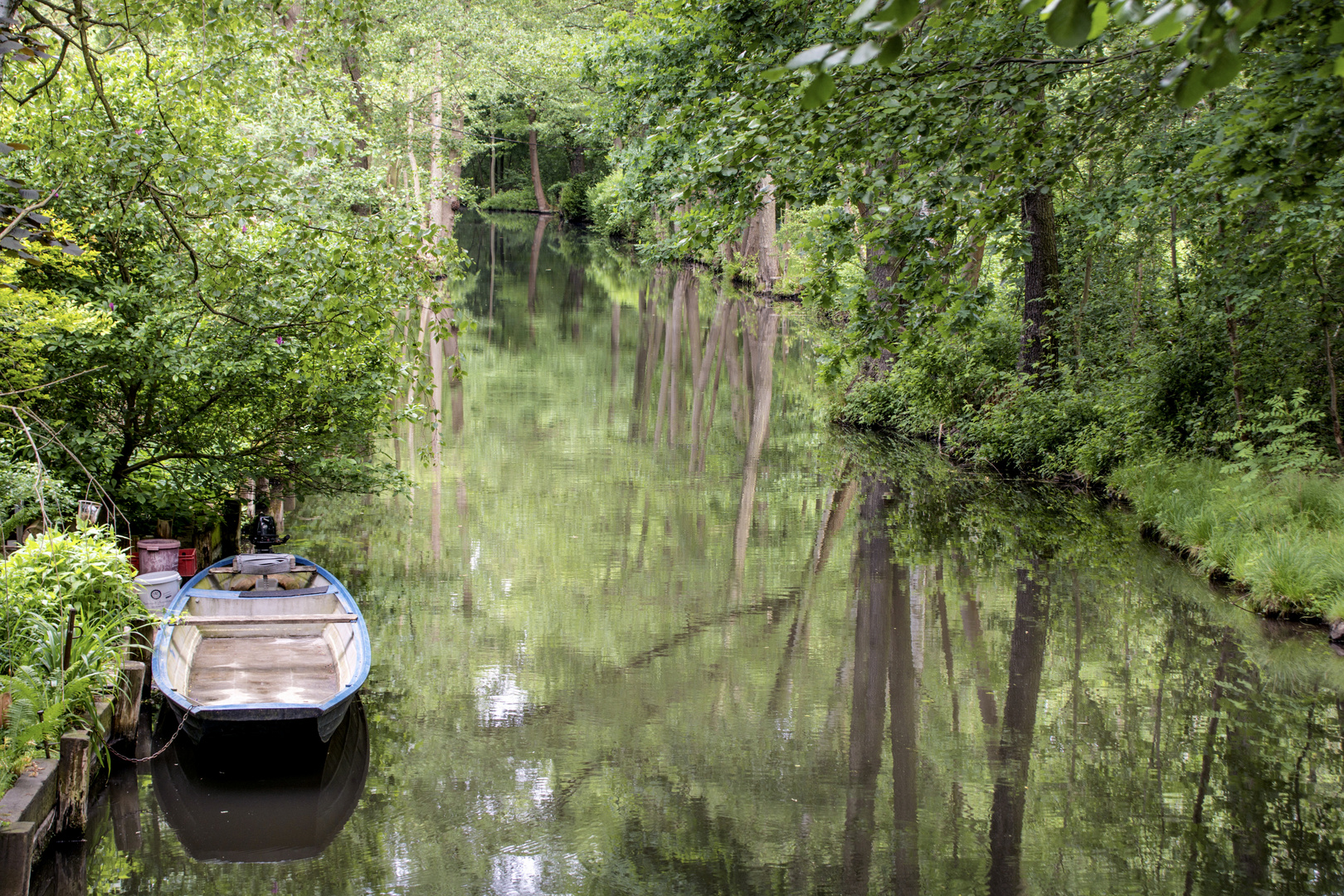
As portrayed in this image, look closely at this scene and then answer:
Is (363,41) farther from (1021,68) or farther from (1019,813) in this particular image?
(1019,813)

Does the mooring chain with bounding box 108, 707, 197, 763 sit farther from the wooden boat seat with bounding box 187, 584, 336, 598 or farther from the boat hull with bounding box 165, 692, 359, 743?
the wooden boat seat with bounding box 187, 584, 336, 598

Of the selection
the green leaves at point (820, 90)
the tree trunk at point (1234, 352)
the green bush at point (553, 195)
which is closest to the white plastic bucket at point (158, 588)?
the green leaves at point (820, 90)

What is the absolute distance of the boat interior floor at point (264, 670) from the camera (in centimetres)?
644

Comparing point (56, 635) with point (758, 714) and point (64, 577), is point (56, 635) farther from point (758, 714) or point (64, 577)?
point (758, 714)

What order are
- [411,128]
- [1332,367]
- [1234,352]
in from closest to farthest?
[1332,367] → [1234,352] → [411,128]

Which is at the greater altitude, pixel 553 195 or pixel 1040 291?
pixel 553 195

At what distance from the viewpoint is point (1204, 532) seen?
10.7 metres

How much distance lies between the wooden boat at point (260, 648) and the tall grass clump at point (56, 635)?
338 mm

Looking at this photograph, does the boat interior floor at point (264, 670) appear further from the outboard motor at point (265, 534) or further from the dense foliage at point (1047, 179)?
the dense foliage at point (1047, 179)

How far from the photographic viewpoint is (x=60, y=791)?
5254mm

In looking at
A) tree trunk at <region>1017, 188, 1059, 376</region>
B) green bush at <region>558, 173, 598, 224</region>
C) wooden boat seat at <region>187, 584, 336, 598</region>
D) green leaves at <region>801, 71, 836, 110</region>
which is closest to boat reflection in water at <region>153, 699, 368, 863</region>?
wooden boat seat at <region>187, 584, 336, 598</region>

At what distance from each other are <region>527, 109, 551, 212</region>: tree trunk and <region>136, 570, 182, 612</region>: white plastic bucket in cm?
5032

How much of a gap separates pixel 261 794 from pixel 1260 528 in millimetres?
8685

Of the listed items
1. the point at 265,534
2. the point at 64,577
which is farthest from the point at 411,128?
the point at 64,577
